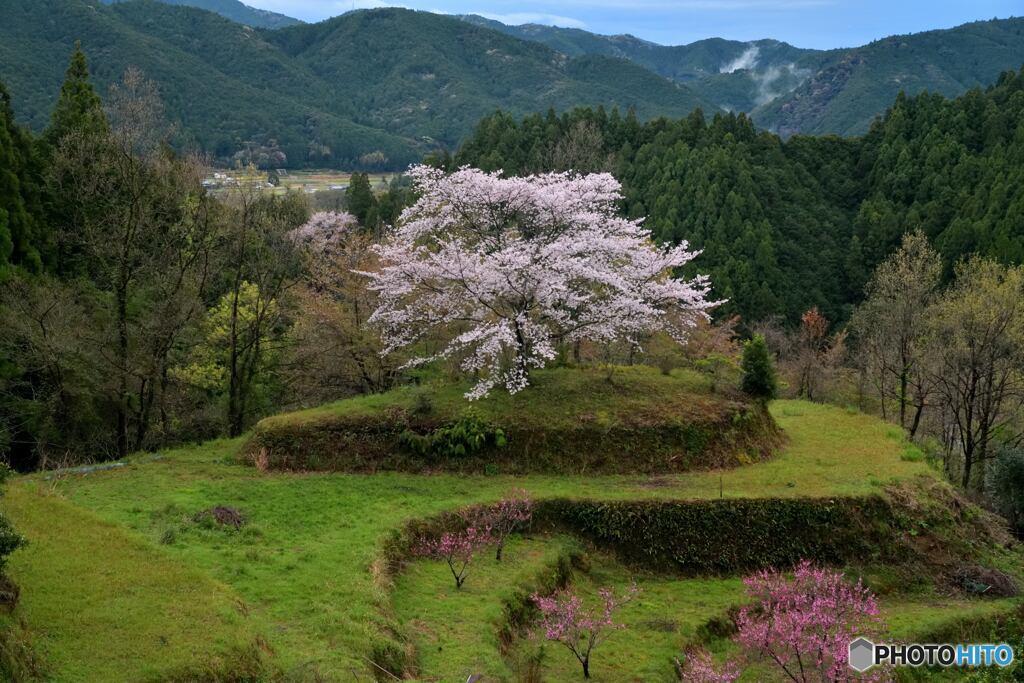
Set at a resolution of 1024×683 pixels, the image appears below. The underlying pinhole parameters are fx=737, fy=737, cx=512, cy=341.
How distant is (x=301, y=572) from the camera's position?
12.8m

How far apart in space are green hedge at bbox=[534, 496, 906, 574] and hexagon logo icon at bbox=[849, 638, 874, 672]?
4932mm

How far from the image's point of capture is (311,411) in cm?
2200

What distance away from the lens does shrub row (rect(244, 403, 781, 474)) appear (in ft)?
66.0

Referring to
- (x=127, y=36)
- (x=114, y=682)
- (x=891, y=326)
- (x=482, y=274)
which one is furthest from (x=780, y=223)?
(x=127, y=36)

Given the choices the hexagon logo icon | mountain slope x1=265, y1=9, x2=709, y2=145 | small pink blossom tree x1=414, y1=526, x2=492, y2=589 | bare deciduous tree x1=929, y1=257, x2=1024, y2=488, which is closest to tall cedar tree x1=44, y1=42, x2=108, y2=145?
small pink blossom tree x1=414, y1=526, x2=492, y2=589

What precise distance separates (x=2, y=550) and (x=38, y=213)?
25.8m

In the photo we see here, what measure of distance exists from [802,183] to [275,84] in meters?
123

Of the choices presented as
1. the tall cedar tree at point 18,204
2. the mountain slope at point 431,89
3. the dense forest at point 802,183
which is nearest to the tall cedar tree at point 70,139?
the tall cedar tree at point 18,204

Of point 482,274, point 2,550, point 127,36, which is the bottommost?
point 2,550

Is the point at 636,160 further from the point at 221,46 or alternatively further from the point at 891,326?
the point at 221,46

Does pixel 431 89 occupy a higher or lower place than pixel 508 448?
higher

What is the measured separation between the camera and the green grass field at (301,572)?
947 cm

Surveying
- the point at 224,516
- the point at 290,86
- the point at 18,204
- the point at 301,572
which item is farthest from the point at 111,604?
the point at 290,86

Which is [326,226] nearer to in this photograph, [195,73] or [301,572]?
[301,572]
